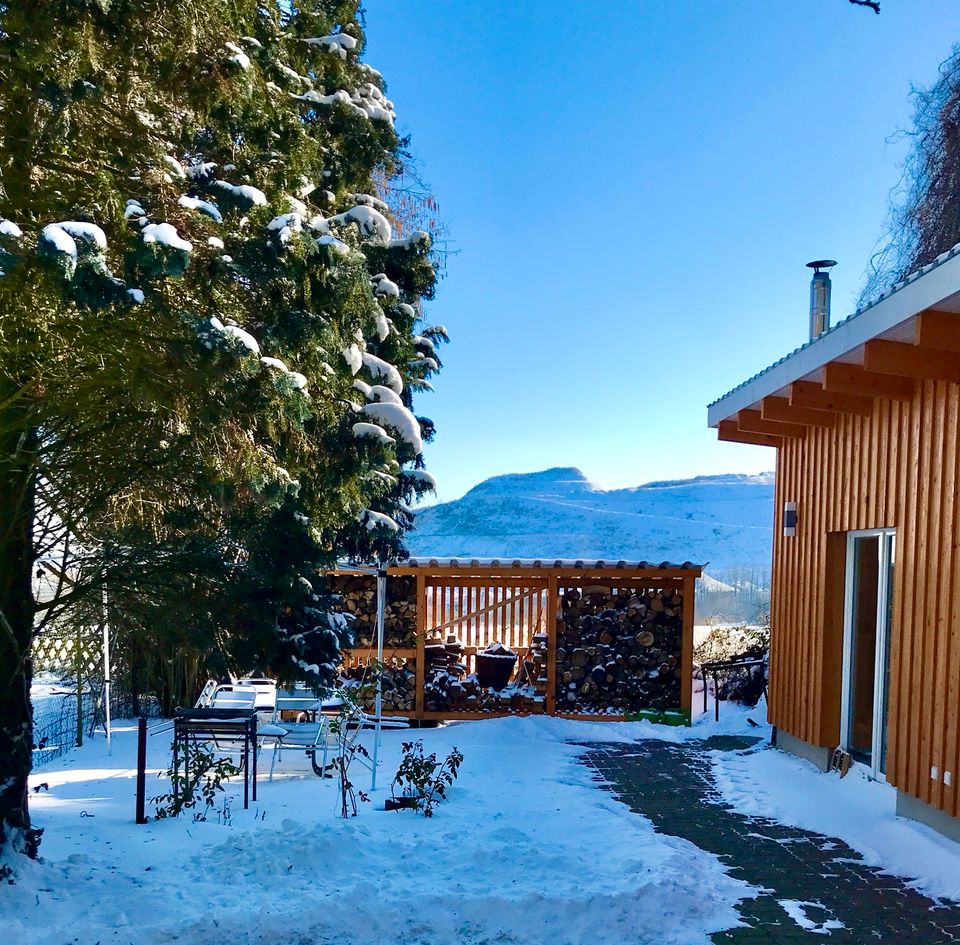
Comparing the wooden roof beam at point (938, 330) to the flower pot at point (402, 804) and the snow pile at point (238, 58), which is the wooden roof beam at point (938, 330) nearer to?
the snow pile at point (238, 58)

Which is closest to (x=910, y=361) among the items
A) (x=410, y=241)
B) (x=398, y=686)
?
(x=410, y=241)

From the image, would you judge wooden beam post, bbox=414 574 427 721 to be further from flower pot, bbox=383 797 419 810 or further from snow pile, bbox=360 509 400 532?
flower pot, bbox=383 797 419 810

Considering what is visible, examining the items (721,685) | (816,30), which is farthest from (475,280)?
(816,30)

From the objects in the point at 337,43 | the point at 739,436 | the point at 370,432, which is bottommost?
the point at 370,432

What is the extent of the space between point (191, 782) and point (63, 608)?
169 centimetres

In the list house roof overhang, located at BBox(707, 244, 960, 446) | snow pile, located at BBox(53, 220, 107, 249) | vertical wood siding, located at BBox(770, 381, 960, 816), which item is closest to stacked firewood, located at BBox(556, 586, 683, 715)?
vertical wood siding, located at BBox(770, 381, 960, 816)

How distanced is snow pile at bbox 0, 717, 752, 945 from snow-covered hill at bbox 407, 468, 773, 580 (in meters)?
27.2

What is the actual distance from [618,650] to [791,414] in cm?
401

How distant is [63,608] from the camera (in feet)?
14.4

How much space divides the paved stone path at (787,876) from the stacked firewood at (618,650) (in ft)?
9.50

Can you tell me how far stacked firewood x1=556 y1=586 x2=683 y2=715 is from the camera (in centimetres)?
1031

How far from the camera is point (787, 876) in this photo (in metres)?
4.75

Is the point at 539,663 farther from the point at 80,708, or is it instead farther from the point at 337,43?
the point at 337,43

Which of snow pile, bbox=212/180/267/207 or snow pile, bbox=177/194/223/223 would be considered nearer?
snow pile, bbox=177/194/223/223
